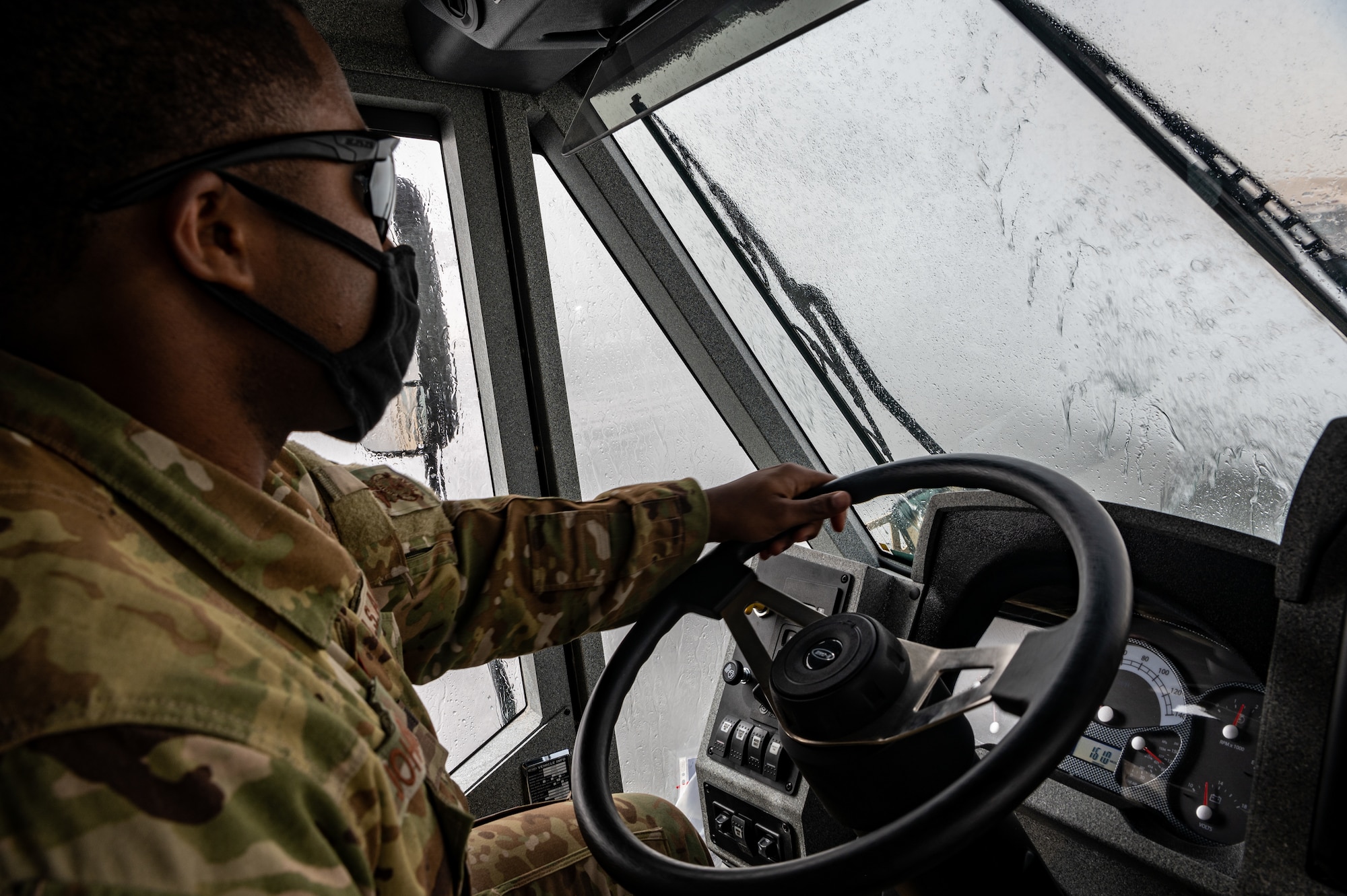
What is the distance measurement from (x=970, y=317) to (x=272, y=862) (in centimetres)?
147

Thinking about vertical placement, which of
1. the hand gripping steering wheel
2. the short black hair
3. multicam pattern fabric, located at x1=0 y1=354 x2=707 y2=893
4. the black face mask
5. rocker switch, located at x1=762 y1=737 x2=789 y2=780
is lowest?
rocker switch, located at x1=762 y1=737 x2=789 y2=780

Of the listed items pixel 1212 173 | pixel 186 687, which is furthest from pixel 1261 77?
pixel 186 687

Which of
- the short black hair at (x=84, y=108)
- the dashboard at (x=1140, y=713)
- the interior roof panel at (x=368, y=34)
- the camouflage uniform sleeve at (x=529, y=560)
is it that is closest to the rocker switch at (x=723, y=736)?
the dashboard at (x=1140, y=713)

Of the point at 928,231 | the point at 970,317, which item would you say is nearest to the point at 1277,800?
the point at 970,317

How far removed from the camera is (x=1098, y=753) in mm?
1313

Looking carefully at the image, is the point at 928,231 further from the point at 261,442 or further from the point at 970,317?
the point at 261,442

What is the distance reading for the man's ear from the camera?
833 mm

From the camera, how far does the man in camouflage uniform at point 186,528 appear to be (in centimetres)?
58

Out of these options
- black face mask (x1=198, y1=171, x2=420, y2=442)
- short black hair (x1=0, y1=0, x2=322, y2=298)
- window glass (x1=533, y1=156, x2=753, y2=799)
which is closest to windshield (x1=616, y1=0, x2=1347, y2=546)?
window glass (x1=533, y1=156, x2=753, y2=799)

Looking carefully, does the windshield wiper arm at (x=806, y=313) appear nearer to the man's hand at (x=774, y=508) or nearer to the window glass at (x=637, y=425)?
the window glass at (x=637, y=425)

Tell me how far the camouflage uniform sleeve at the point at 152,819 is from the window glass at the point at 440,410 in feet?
4.46

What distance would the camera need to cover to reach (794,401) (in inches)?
87.4

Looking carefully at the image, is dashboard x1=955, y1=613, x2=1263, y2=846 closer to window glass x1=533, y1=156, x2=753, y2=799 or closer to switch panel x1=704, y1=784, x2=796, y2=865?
switch panel x1=704, y1=784, x2=796, y2=865

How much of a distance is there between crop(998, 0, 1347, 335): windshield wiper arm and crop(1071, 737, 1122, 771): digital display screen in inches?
26.1
